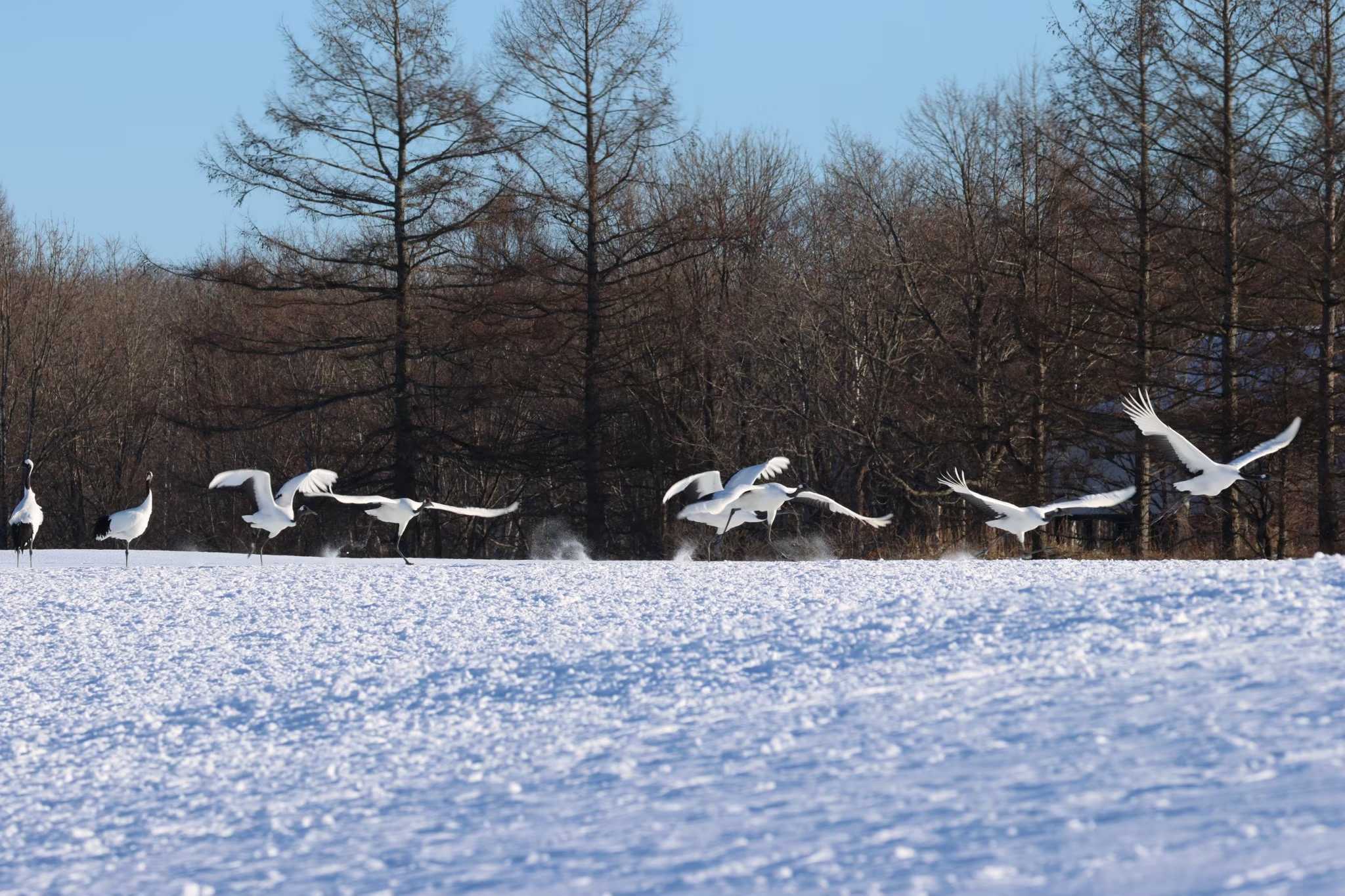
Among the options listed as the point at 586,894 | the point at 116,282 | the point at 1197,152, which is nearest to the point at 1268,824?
the point at 586,894

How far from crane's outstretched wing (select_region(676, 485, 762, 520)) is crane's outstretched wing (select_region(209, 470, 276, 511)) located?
4.56 meters

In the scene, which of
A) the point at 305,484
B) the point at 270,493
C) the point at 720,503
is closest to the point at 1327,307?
the point at 720,503

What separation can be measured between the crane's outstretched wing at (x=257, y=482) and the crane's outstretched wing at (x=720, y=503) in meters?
4.56

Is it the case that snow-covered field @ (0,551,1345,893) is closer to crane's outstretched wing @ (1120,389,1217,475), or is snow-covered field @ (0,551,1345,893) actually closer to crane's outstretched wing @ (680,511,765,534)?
crane's outstretched wing @ (1120,389,1217,475)

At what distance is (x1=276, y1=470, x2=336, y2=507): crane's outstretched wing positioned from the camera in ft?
55.3

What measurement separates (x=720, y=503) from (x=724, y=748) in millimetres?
9140

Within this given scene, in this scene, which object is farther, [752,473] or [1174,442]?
[752,473]

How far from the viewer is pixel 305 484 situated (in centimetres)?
1731

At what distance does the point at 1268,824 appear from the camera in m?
4.95

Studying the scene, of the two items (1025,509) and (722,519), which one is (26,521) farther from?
(1025,509)

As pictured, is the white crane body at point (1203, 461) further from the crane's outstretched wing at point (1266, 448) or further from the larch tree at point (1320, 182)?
the larch tree at point (1320, 182)

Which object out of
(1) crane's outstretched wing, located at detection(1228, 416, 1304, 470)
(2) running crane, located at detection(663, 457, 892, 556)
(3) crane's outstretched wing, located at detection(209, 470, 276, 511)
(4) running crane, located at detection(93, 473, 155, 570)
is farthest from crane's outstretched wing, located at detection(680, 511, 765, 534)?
(4) running crane, located at detection(93, 473, 155, 570)

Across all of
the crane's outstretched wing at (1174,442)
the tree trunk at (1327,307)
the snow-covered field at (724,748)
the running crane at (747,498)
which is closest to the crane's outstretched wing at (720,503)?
the running crane at (747,498)

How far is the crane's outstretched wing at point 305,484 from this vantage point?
55.3ft
